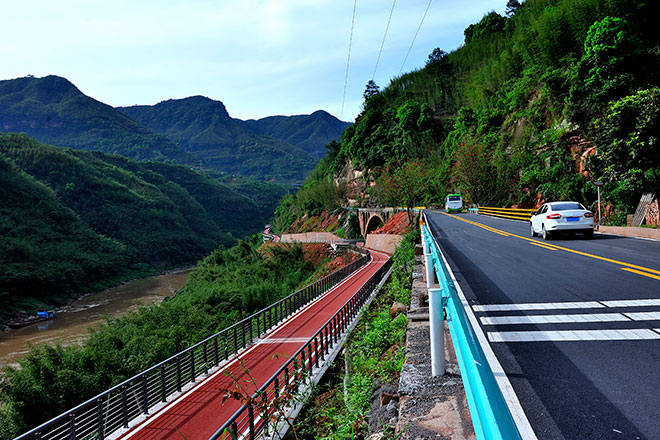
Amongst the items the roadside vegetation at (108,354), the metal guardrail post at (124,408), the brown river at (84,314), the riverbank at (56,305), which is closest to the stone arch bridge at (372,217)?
the roadside vegetation at (108,354)

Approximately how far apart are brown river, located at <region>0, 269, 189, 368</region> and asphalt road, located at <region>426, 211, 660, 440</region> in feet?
78.7

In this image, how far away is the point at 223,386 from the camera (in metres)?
12.0

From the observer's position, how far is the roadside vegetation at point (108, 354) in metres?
14.3

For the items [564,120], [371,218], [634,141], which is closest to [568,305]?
[634,141]

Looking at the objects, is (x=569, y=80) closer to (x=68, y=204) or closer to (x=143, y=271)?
(x=143, y=271)

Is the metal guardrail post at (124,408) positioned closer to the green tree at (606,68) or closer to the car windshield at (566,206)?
the car windshield at (566,206)

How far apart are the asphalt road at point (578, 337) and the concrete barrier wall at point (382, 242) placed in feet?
111

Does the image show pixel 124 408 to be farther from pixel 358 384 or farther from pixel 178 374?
pixel 358 384

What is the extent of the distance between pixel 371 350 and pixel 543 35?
42846 mm

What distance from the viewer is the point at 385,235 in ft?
158

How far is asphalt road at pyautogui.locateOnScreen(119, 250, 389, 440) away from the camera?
982 cm

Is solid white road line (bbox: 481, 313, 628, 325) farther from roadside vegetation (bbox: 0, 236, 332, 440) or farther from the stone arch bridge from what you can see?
the stone arch bridge

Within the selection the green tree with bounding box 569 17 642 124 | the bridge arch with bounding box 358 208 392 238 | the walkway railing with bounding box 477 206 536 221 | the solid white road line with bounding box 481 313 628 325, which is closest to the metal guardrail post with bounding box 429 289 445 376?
the solid white road line with bounding box 481 313 628 325

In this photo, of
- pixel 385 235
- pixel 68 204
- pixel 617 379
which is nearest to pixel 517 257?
pixel 617 379
